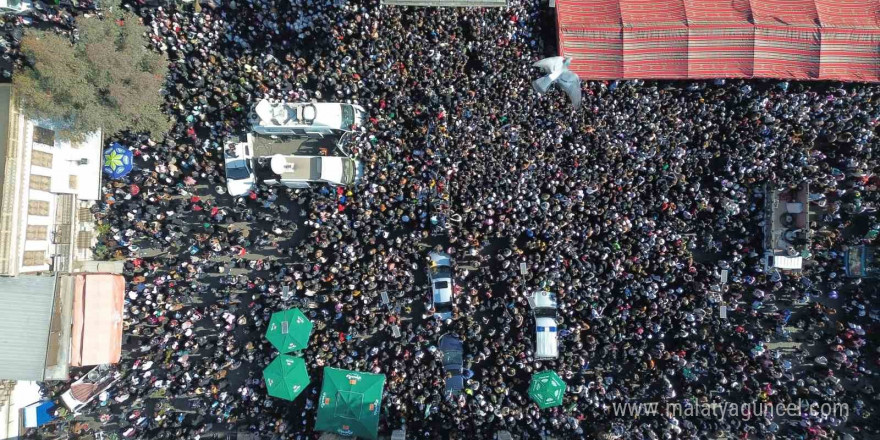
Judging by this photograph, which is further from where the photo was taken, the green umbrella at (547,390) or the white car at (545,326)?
the white car at (545,326)

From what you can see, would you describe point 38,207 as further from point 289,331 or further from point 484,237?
point 484,237

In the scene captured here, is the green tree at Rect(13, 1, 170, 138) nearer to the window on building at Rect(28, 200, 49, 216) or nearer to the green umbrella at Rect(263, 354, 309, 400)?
the window on building at Rect(28, 200, 49, 216)

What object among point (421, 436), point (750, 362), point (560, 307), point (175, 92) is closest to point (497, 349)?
point (560, 307)

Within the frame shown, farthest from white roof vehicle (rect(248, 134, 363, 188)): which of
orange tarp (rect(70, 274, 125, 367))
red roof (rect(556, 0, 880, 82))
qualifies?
red roof (rect(556, 0, 880, 82))

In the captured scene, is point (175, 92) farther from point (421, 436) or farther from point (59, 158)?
point (421, 436)

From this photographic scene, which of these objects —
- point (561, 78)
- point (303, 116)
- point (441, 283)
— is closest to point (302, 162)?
point (303, 116)

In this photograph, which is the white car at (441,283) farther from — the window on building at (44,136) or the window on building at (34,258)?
the window on building at (44,136)

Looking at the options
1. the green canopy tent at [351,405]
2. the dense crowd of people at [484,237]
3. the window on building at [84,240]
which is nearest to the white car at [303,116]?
the dense crowd of people at [484,237]
